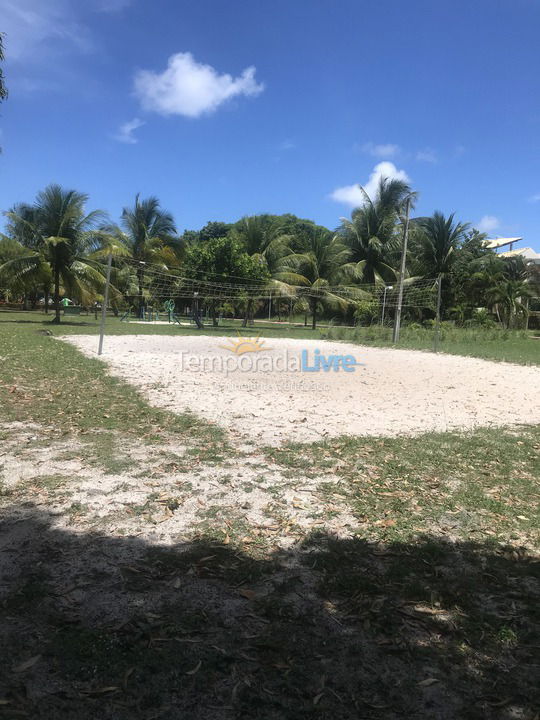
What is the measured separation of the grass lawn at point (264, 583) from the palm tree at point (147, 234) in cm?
2807

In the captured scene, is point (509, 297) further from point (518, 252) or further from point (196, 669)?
Answer: point (196, 669)

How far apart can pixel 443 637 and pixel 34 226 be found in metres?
26.9

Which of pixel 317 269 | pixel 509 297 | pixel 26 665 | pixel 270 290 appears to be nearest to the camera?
pixel 26 665

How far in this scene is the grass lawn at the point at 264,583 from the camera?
188 centimetres

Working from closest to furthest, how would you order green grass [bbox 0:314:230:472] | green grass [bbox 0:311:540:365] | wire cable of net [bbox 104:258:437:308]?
green grass [bbox 0:314:230:472] < green grass [bbox 0:311:540:365] < wire cable of net [bbox 104:258:437:308]

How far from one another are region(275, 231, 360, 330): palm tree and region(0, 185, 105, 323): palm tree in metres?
12.0

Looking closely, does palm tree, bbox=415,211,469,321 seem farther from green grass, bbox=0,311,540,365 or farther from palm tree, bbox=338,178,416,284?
green grass, bbox=0,311,540,365

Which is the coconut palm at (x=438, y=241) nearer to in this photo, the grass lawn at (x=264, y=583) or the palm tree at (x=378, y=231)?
the palm tree at (x=378, y=231)

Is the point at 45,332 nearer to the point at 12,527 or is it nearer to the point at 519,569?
the point at 12,527

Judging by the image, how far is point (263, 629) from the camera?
2.25 meters

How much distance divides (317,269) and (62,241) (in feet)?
51.6

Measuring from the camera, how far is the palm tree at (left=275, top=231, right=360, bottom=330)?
3109 cm

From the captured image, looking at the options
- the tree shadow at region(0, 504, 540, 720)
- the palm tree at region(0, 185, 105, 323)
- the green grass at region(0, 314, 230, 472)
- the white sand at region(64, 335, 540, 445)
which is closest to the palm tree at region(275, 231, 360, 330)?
the palm tree at region(0, 185, 105, 323)

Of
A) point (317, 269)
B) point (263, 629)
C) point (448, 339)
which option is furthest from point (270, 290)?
point (263, 629)
